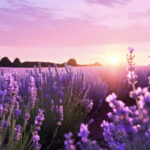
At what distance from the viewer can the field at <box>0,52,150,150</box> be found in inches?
47.8

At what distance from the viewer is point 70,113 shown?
144 inches

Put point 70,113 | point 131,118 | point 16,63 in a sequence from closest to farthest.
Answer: point 131,118
point 70,113
point 16,63

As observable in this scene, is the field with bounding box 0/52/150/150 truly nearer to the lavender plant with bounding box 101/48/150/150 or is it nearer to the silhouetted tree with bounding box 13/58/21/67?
the lavender plant with bounding box 101/48/150/150

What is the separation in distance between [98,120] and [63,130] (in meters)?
1.15

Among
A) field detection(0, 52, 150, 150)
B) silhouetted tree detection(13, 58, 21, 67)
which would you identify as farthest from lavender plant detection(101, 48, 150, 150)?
silhouetted tree detection(13, 58, 21, 67)

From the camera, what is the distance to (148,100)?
3.20 ft

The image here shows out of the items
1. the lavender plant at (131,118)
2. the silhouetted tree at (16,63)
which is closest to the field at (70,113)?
the lavender plant at (131,118)

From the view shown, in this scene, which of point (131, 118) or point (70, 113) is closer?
point (131, 118)

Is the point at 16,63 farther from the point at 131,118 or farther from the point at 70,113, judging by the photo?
the point at 131,118

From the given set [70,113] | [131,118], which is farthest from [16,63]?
[131,118]

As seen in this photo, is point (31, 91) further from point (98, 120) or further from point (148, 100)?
point (98, 120)

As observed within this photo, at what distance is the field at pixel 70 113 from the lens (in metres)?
1.21

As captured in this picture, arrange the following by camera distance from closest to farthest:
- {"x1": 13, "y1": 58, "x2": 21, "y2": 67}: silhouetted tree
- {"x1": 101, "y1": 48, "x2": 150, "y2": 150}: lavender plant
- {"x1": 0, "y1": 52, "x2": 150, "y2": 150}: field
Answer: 1. {"x1": 101, "y1": 48, "x2": 150, "y2": 150}: lavender plant
2. {"x1": 0, "y1": 52, "x2": 150, "y2": 150}: field
3. {"x1": 13, "y1": 58, "x2": 21, "y2": 67}: silhouetted tree

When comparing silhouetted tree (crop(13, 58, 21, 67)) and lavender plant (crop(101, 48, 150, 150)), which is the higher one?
silhouetted tree (crop(13, 58, 21, 67))
